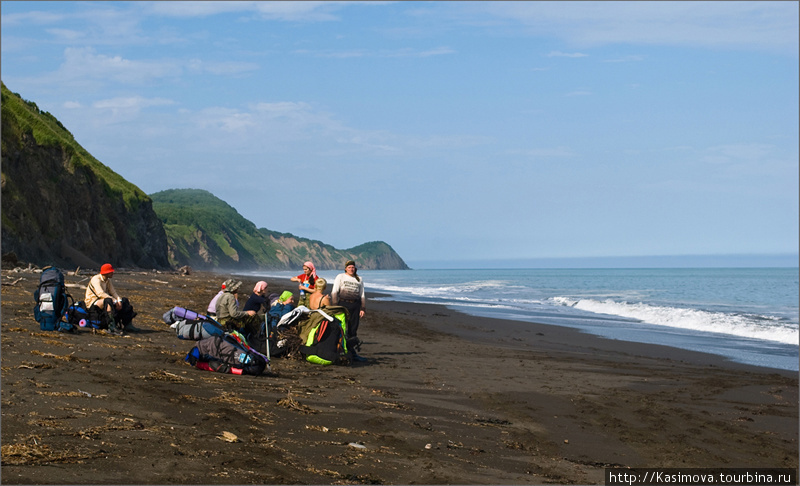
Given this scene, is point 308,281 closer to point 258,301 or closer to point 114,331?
point 258,301

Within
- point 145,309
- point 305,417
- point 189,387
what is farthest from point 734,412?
point 145,309

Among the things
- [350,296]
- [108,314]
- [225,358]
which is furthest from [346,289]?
[108,314]

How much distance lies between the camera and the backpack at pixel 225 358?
9336mm

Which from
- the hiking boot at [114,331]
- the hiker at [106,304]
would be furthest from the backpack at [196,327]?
the hiker at [106,304]

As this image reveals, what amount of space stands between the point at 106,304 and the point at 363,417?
21.7 feet

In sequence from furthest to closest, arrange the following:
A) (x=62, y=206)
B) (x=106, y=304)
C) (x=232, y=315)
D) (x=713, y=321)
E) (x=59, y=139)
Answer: (x=59, y=139), (x=62, y=206), (x=713, y=321), (x=106, y=304), (x=232, y=315)

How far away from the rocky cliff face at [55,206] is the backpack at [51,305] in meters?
21.7

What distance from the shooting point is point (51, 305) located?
10.9 m

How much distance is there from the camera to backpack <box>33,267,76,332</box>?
35.6ft

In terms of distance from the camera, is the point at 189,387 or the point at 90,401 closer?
the point at 90,401

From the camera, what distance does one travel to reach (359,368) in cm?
1158

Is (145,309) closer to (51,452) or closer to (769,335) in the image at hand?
(51,452)

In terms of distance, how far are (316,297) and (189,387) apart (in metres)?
4.45

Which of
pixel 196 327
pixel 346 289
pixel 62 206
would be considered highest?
pixel 62 206
